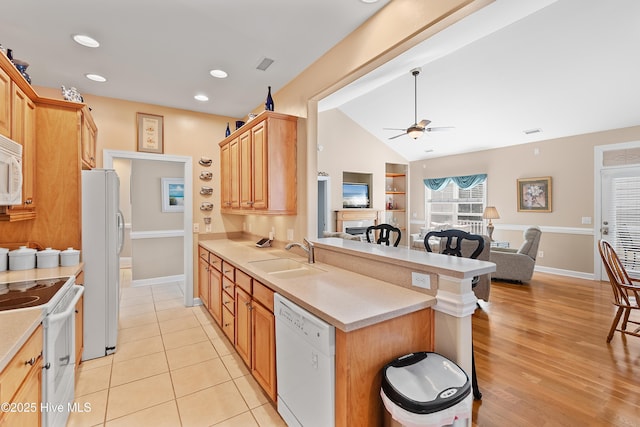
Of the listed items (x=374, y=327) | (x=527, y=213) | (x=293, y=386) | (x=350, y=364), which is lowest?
(x=293, y=386)

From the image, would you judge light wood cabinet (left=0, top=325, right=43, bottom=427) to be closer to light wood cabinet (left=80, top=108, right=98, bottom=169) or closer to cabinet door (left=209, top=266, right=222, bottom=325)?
cabinet door (left=209, top=266, right=222, bottom=325)

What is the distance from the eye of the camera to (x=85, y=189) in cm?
270

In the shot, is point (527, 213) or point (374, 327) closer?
point (374, 327)

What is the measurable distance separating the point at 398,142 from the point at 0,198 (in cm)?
760

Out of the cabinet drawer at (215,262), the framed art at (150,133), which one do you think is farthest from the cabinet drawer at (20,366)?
the framed art at (150,133)

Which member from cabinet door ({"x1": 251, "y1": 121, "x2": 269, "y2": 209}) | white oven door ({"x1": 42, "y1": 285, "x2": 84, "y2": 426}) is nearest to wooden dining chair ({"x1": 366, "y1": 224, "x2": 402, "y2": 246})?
cabinet door ({"x1": 251, "y1": 121, "x2": 269, "y2": 209})

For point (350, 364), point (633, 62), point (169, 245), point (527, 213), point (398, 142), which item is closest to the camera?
point (350, 364)

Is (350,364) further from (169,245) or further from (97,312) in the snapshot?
(169,245)

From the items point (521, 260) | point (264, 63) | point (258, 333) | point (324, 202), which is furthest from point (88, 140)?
point (521, 260)

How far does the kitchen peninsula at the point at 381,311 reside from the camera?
136cm

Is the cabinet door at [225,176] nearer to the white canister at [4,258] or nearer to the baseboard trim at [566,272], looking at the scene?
the white canister at [4,258]

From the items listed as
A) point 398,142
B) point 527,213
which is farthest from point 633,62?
point 398,142

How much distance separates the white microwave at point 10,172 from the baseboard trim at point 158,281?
367 centimetres

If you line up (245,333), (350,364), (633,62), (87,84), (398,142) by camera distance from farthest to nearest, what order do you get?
(398,142)
(633,62)
(87,84)
(245,333)
(350,364)
